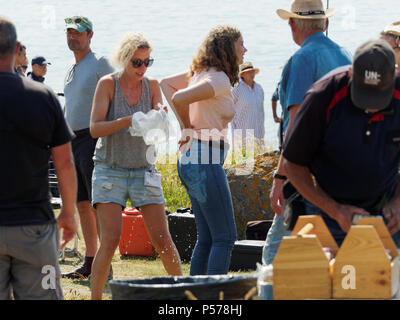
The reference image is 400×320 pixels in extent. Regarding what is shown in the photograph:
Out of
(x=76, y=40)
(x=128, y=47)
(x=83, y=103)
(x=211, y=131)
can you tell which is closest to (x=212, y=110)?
(x=211, y=131)

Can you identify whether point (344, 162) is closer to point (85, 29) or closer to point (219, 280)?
point (219, 280)

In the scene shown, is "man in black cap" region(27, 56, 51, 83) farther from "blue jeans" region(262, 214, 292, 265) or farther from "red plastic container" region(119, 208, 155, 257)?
"blue jeans" region(262, 214, 292, 265)

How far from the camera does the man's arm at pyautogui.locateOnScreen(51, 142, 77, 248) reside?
397 centimetres

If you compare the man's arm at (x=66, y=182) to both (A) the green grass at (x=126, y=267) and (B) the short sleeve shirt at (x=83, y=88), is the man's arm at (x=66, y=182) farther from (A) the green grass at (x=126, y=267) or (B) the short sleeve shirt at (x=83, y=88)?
(B) the short sleeve shirt at (x=83, y=88)

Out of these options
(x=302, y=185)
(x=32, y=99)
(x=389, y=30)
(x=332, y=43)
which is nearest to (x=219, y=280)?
(x=302, y=185)

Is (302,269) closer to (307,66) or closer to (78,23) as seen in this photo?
(307,66)

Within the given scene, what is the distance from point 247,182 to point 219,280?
4785 mm

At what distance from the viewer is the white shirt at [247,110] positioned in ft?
39.8

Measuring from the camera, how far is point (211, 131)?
211 inches

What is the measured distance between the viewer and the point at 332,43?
4766mm

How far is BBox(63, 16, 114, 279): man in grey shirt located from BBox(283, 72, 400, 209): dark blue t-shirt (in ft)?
11.4

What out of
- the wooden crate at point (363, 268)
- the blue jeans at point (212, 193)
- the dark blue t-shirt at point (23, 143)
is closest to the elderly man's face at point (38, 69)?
the blue jeans at point (212, 193)

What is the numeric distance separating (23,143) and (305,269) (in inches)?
55.6

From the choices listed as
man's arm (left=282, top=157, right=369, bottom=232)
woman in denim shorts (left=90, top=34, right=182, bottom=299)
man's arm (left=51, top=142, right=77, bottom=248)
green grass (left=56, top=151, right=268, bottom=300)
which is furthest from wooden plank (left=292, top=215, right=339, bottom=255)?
green grass (left=56, top=151, right=268, bottom=300)
